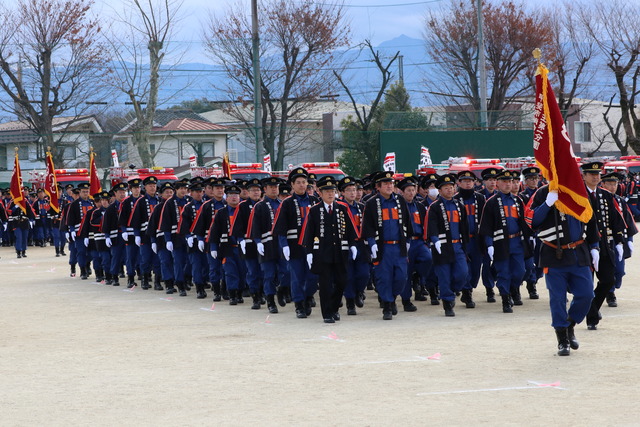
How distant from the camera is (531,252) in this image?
13664 millimetres

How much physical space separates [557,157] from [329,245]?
3.86 meters

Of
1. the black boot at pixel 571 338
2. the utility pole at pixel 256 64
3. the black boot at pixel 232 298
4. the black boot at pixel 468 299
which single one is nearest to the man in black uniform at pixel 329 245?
the black boot at pixel 468 299

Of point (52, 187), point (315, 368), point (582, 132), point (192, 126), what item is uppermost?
point (192, 126)

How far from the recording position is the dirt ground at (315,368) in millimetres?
7324

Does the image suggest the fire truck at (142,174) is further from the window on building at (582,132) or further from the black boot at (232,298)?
the window on building at (582,132)

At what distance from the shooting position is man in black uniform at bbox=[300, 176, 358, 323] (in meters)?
12.6

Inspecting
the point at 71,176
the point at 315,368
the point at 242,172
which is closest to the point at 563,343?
the point at 315,368

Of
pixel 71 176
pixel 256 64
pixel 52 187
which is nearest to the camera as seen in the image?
pixel 52 187

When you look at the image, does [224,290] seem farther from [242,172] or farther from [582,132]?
[582,132]

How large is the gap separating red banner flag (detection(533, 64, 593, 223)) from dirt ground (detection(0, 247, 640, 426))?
1.48m

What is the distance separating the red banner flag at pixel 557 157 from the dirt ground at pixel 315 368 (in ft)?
4.85

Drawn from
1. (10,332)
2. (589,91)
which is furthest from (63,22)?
(10,332)

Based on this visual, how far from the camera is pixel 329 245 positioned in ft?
41.5

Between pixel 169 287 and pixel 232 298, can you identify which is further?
pixel 169 287
